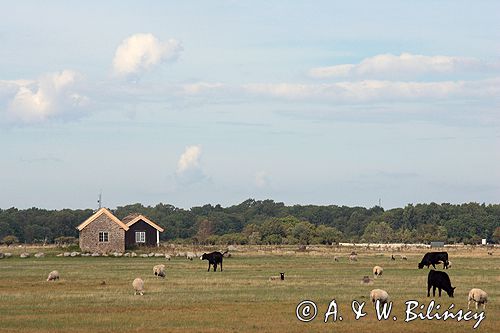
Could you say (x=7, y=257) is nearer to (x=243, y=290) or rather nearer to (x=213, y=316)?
(x=243, y=290)

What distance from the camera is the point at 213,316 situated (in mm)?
30531

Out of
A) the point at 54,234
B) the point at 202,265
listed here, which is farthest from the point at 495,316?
the point at 54,234

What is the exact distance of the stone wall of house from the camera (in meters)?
88.4

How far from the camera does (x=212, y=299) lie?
36.1 metres

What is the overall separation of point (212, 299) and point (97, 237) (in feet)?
179

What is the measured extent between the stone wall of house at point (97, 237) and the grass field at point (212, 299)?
31137mm

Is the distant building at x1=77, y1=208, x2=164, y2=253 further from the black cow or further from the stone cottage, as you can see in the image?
the black cow

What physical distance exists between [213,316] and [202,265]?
110 feet

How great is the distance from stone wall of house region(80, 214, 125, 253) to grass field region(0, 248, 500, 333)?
102ft

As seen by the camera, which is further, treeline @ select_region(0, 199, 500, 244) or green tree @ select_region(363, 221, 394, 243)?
green tree @ select_region(363, 221, 394, 243)

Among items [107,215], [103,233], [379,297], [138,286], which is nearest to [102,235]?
[103,233]

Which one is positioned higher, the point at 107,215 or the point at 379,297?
the point at 107,215

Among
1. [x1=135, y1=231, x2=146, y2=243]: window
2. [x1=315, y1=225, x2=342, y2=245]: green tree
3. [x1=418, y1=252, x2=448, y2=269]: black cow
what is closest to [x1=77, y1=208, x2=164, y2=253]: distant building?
[x1=135, y1=231, x2=146, y2=243]: window

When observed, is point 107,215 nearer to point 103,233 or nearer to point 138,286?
point 103,233
